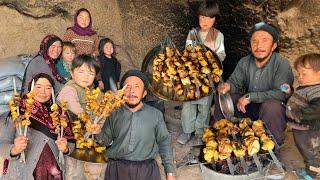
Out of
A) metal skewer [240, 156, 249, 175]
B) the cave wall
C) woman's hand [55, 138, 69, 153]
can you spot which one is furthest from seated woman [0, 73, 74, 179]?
the cave wall

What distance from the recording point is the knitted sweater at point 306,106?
4695 mm

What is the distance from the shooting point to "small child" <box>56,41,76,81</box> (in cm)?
600

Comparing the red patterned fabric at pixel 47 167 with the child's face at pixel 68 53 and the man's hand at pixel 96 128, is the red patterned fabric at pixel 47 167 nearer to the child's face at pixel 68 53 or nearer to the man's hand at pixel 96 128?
the man's hand at pixel 96 128

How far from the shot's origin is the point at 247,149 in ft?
14.8

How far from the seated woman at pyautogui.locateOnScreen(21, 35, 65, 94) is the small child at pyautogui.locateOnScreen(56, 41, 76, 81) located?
91mm

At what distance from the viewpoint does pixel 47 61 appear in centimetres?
593

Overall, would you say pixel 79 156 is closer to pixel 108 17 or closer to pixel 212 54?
pixel 212 54

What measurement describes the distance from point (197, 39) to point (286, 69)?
114 centimetres

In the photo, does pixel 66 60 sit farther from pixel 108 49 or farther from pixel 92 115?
pixel 92 115

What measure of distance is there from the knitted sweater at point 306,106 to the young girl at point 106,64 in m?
2.50

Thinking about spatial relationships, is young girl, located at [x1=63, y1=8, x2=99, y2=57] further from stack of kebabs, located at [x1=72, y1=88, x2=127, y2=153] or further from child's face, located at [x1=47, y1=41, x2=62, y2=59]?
stack of kebabs, located at [x1=72, y1=88, x2=127, y2=153]

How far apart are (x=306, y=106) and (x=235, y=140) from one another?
0.82m

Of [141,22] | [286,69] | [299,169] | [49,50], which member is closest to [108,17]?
[141,22]

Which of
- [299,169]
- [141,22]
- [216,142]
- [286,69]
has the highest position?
[141,22]
